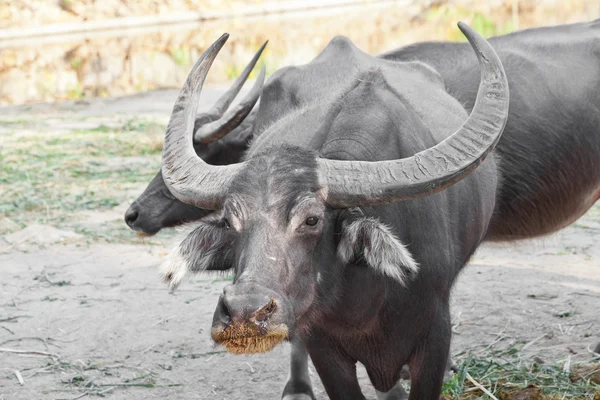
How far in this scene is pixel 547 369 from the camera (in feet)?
15.9

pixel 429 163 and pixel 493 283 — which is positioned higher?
pixel 429 163

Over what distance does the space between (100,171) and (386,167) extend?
7.03 metres

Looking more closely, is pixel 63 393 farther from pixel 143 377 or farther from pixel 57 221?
pixel 57 221

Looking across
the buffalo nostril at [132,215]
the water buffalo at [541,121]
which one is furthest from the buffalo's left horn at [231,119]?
the water buffalo at [541,121]

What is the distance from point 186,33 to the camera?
61.5 ft

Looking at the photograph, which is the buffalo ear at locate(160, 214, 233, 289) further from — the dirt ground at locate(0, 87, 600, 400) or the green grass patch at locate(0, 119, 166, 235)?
the green grass patch at locate(0, 119, 166, 235)

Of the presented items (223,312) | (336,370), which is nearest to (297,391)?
(336,370)

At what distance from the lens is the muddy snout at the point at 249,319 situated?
3.11m

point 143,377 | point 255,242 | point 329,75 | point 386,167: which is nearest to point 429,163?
point 386,167

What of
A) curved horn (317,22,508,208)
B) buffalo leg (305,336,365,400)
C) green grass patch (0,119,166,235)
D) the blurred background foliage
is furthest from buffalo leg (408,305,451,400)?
the blurred background foliage

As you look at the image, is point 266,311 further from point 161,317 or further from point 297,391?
point 161,317

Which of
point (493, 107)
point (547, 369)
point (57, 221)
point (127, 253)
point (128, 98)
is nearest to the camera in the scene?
point (493, 107)

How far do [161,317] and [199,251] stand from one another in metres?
2.29

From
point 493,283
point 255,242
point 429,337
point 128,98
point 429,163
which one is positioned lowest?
point 128,98
